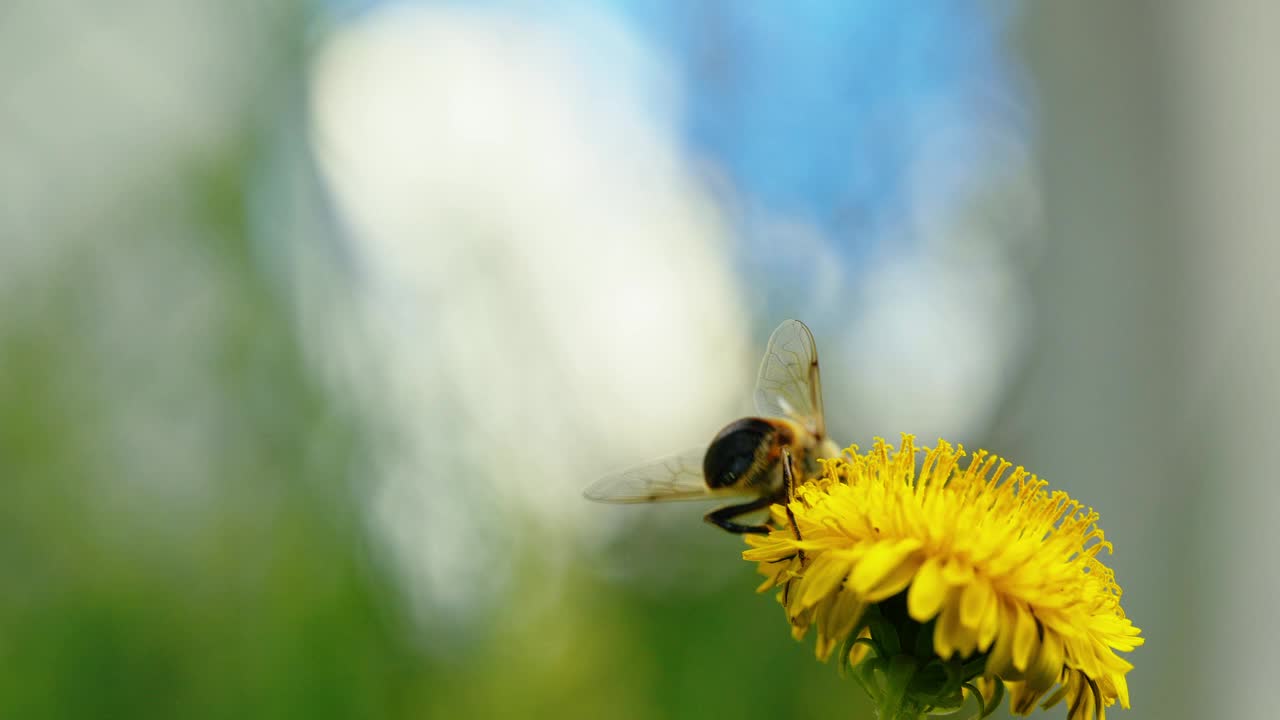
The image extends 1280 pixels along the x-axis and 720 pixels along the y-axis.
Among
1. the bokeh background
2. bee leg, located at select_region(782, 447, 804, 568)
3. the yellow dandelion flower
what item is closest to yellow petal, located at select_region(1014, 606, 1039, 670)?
the yellow dandelion flower

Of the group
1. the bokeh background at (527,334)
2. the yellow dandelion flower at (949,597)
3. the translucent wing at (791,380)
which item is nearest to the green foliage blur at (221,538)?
the bokeh background at (527,334)

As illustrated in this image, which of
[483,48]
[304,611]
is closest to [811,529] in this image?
[304,611]

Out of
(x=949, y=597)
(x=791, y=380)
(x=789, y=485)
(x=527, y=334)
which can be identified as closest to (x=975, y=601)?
(x=949, y=597)

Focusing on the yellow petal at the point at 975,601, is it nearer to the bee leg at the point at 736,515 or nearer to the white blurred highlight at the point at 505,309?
the bee leg at the point at 736,515

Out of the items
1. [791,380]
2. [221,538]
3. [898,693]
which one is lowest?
[221,538]

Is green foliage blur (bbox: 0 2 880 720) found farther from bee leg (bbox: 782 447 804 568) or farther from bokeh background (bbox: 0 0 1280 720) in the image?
bee leg (bbox: 782 447 804 568)

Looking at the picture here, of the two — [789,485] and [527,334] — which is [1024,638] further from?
[527,334]

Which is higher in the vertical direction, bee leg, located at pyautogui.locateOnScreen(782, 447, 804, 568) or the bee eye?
the bee eye
